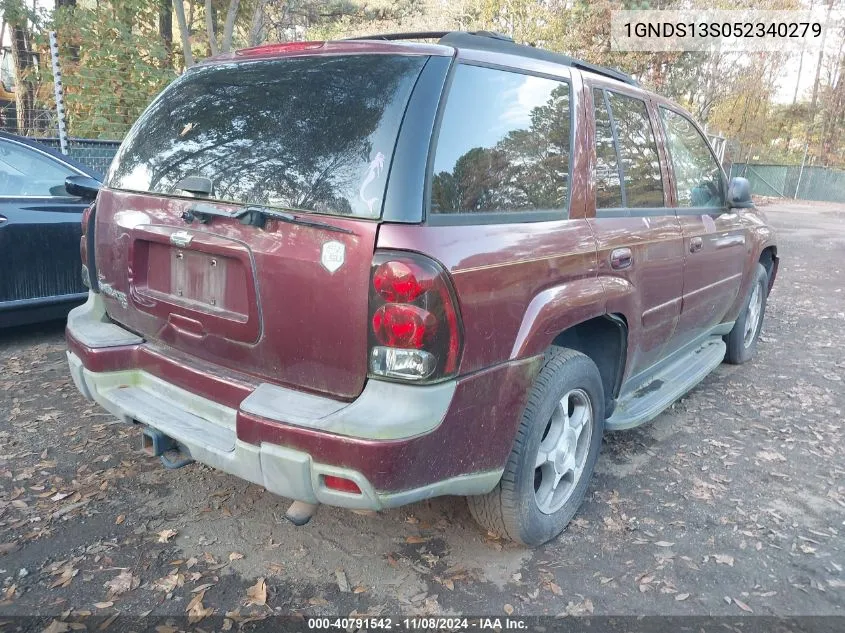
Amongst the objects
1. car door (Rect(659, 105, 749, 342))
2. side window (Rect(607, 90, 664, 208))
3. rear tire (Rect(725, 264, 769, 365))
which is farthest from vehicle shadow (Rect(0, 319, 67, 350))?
rear tire (Rect(725, 264, 769, 365))

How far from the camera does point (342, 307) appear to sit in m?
2.08

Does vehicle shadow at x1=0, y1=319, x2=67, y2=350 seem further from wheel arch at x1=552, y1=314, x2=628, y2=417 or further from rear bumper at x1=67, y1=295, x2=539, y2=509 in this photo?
wheel arch at x1=552, y1=314, x2=628, y2=417

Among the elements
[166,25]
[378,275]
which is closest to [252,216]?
[378,275]

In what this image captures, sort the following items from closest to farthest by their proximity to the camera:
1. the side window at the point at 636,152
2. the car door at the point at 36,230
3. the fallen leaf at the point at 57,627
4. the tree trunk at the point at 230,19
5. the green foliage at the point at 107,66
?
1. the fallen leaf at the point at 57,627
2. the side window at the point at 636,152
3. the car door at the point at 36,230
4. the green foliage at the point at 107,66
5. the tree trunk at the point at 230,19

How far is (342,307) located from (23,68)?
12350 millimetres

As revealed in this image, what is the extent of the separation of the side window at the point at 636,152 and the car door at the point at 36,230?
13.1 ft

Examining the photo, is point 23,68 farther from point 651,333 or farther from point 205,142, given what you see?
point 651,333

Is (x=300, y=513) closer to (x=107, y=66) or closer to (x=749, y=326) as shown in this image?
(x=749, y=326)

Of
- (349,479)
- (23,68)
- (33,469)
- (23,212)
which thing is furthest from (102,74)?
(349,479)

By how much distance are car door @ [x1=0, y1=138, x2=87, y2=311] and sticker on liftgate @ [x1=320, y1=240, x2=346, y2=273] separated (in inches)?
143

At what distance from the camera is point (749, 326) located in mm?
5355

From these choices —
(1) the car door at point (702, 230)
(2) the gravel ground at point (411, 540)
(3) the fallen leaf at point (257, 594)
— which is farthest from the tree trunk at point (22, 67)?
(3) the fallen leaf at point (257, 594)

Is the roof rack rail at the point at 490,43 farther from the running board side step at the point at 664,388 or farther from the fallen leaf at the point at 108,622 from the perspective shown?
the fallen leaf at the point at 108,622

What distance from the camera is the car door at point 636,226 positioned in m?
2.96
